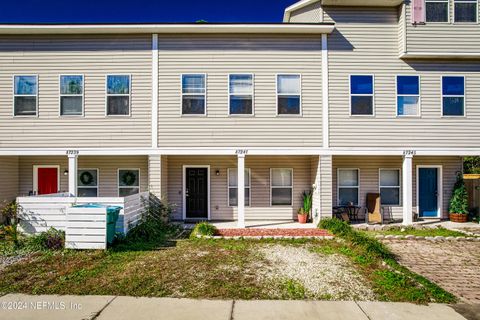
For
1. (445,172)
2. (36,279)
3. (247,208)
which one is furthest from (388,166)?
(36,279)

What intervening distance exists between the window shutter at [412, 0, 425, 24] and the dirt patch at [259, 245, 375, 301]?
29.3 ft

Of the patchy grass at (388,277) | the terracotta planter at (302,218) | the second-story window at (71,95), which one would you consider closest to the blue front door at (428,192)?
the terracotta planter at (302,218)

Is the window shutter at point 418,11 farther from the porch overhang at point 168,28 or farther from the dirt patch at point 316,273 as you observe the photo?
the dirt patch at point 316,273

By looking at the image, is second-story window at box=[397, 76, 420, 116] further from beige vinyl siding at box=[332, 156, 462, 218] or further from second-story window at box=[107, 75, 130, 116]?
second-story window at box=[107, 75, 130, 116]

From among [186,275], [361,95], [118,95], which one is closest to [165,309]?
[186,275]

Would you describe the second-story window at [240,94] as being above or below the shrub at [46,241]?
above

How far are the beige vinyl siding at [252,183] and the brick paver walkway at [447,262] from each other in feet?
13.4

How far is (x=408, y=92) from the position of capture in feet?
37.2

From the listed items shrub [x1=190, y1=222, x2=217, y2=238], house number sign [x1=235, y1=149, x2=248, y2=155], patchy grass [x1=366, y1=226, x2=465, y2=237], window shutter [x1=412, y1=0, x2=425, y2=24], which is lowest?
patchy grass [x1=366, y1=226, x2=465, y2=237]

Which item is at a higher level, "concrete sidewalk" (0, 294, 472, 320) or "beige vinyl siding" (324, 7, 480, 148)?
"beige vinyl siding" (324, 7, 480, 148)

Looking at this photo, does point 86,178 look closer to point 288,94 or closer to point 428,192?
point 288,94

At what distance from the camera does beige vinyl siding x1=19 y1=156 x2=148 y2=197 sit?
1222 cm

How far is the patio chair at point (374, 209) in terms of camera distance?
1141 cm

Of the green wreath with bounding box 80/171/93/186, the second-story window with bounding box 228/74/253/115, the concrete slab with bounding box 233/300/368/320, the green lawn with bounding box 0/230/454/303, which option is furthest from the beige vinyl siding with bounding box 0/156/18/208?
the concrete slab with bounding box 233/300/368/320
